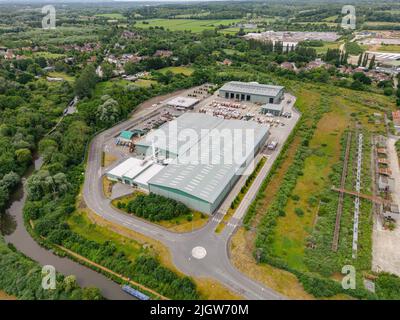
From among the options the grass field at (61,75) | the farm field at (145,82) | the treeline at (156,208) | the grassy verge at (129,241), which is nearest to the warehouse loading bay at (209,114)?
the treeline at (156,208)

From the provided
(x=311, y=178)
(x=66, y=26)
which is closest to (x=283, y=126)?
(x=311, y=178)

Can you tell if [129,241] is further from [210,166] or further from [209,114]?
[209,114]

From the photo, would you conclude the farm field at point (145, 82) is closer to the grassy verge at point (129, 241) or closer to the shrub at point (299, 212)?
the grassy verge at point (129, 241)

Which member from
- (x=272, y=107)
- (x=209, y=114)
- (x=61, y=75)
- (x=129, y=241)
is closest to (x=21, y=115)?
(x=209, y=114)

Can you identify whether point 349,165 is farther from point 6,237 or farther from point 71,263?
point 6,237

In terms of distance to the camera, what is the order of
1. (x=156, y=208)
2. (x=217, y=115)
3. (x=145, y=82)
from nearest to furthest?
(x=156, y=208) → (x=217, y=115) → (x=145, y=82)

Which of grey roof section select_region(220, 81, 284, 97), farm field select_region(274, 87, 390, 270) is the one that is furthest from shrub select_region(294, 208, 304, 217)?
grey roof section select_region(220, 81, 284, 97)
